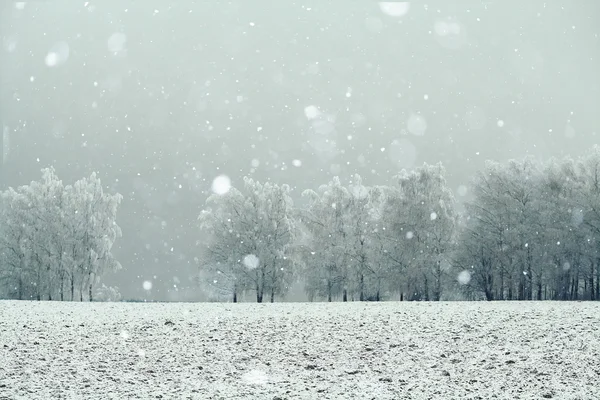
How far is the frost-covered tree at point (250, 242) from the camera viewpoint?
30609mm

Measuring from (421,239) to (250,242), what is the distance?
32.0ft

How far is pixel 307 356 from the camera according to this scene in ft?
39.4

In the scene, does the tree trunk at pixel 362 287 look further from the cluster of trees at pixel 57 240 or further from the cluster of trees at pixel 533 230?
the cluster of trees at pixel 57 240

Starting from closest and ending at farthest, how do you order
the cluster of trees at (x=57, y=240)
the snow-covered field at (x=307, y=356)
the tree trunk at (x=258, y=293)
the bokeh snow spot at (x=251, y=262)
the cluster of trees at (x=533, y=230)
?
the snow-covered field at (x=307, y=356) → the cluster of trees at (x=533, y=230) → the tree trunk at (x=258, y=293) → the bokeh snow spot at (x=251, y=262) → the cluster of trees at (x=57, y=240)

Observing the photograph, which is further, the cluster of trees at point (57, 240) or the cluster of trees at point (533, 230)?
the cluster of trees at point (57, 240)

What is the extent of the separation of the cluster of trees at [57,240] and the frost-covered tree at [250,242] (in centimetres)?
675

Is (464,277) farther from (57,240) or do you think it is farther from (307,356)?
(57,240)

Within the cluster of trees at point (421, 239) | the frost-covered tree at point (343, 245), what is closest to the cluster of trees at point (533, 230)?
the cluster of trees at point (421, 239)

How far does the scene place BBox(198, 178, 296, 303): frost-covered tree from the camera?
1205 inches

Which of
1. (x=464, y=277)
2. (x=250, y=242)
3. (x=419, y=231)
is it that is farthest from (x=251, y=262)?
(x=464, y=277)

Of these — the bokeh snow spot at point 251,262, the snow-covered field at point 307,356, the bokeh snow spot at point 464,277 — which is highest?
the bokeh snow spot at point 251,262

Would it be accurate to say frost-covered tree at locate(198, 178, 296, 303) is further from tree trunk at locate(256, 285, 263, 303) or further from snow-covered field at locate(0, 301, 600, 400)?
snow-covered field at locate(0, 301, 600, 400)

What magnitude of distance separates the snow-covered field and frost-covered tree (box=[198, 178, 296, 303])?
14.2 meters

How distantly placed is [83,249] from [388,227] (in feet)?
60.4
